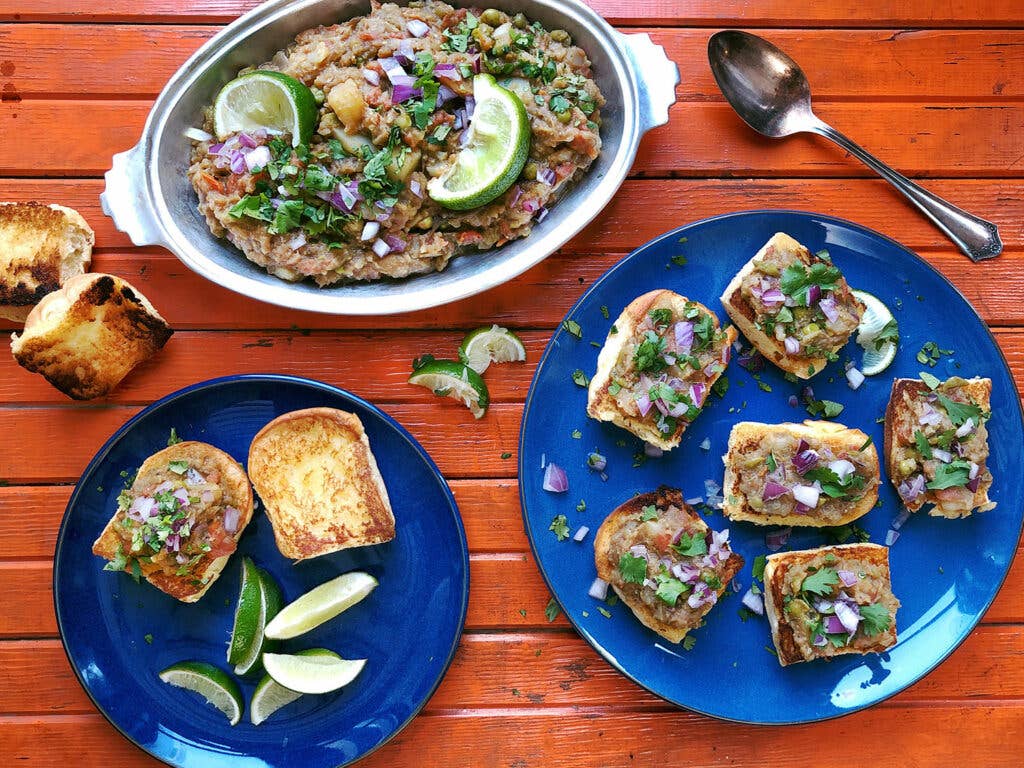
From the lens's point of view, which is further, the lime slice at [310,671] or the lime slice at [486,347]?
the lime slice at [486,347]

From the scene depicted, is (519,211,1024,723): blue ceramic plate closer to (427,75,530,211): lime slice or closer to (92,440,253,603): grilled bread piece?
(427,75,530,211): lime slice

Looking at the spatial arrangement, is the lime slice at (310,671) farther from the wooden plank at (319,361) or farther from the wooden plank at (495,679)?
the wooden plank at (319,361)

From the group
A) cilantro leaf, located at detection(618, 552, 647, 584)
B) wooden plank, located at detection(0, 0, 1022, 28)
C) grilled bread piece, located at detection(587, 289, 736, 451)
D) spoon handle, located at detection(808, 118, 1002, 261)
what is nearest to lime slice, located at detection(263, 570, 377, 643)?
cilantro leaf, located at detection(618, 552, 647, 584)

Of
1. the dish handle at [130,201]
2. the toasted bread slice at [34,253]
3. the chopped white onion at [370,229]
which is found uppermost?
the dish handle at [130,201]

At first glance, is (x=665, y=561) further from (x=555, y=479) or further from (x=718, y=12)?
(x=718, y=12)

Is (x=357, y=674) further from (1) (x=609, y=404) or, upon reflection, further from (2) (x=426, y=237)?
(2) (x=426, y=237)

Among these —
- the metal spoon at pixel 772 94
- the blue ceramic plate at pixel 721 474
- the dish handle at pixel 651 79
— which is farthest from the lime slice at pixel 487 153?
the metal spoon at pixel 772 94
